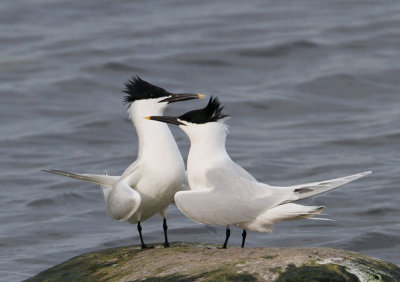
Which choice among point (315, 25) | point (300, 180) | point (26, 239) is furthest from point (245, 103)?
point (26, 239)

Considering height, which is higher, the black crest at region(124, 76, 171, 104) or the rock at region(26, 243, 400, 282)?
the black crest at region(124, 76, 171, 104)

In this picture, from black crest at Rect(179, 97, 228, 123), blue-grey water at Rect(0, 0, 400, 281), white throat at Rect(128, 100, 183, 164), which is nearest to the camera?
black crest at Rect(179, 97, 228, 123)

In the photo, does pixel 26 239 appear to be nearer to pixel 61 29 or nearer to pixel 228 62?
pixel 228 62

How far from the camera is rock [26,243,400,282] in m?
5.26

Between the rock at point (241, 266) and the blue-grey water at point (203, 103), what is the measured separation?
2.45 meters

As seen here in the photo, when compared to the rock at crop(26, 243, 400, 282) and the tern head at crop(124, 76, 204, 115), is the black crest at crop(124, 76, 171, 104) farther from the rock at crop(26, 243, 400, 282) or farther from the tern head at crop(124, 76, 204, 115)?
the rock at crop(26, 243, 400, 282)

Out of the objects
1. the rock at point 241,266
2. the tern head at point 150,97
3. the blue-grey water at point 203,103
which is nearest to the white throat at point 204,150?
the rock at point 241,266

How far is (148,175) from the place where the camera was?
649 centimetres

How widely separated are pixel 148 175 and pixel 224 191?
2.60 ft

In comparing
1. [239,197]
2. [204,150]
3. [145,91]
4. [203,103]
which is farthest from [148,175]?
[203,103]

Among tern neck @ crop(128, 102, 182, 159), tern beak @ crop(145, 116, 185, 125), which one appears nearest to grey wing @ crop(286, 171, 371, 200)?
tern beak @ crop(145, 116, 185, 125)

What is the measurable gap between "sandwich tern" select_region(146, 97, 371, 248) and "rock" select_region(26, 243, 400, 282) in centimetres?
24

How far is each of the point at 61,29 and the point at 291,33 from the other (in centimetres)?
448

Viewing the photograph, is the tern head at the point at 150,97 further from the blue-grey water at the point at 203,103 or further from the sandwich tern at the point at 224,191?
the blue-grey water at the point at 203,103
